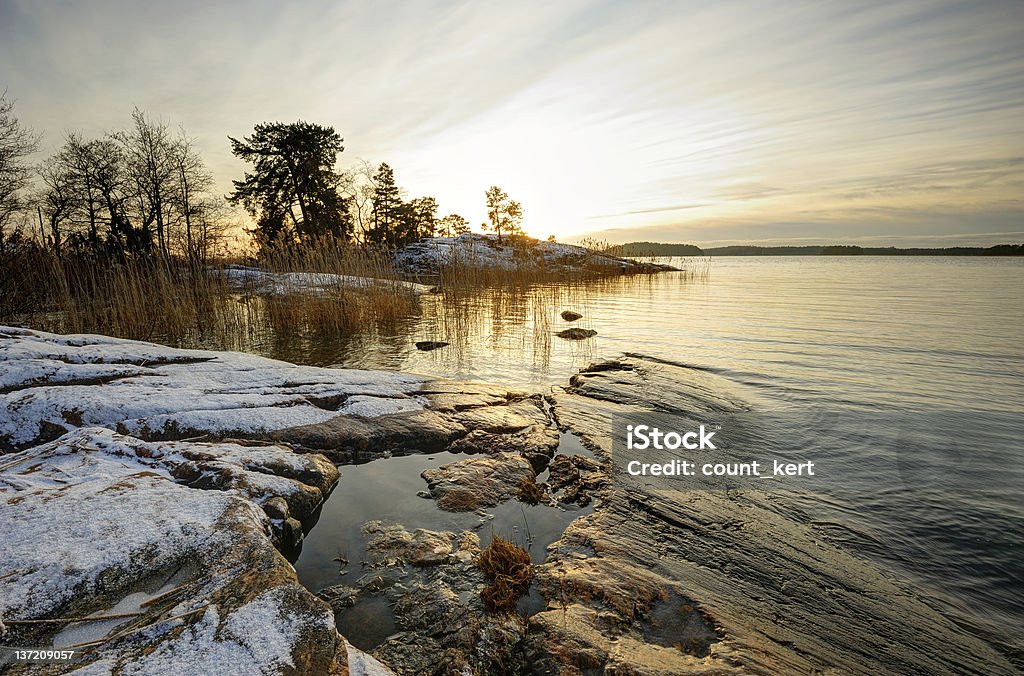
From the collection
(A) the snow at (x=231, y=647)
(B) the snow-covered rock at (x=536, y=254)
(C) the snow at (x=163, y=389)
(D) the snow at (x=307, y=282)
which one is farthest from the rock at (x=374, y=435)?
(B) the snow-covered rock at (x=536, y=254)

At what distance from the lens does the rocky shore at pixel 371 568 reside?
1689mm

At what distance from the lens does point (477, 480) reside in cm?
344

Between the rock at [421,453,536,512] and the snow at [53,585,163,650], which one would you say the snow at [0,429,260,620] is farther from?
the rock at [421,453,536,512]

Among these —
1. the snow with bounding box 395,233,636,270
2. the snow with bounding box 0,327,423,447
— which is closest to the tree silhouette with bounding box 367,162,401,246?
the snow with bounding box 395,233,636,270

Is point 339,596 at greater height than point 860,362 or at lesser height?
lesser

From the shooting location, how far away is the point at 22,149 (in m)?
13.9

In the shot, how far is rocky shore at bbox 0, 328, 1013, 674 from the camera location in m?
1.69

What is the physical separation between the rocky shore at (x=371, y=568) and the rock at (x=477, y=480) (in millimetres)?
20

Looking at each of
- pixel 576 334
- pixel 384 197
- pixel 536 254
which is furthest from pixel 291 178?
pixel 576 334

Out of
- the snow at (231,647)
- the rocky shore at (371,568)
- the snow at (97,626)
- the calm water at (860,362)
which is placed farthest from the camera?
the calm water at (860,362)

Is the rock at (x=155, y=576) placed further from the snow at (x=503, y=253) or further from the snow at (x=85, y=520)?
the snow at (x=503, y=253)

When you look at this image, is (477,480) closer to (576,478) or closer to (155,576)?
(576,478)

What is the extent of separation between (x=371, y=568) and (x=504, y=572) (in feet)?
2.53

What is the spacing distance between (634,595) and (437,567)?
1092mm
